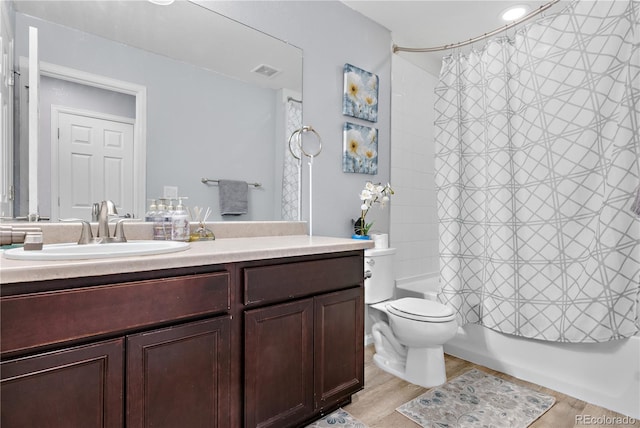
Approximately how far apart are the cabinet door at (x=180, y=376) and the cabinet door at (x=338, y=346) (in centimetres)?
45

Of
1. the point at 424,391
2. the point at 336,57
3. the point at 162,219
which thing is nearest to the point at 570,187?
the point at 424,391

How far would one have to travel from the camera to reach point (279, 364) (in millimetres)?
1338

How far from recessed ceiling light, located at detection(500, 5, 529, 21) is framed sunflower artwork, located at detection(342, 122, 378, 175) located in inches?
49.4

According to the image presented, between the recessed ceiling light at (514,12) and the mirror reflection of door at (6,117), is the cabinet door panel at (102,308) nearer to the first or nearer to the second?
the mirror reflection of door at (6,117)

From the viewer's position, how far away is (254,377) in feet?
4.11

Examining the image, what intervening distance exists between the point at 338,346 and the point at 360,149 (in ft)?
4.66

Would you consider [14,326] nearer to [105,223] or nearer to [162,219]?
[105,223]

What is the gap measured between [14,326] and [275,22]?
1932 millimetres

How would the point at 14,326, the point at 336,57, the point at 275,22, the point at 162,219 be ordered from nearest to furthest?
the point at 14,326
the point at 162,219
the point at 275,22
the point at 336,57

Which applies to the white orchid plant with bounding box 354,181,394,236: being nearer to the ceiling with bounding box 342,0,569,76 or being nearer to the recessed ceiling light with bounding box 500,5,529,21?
the ceiling with bounding box 342,0,569,76

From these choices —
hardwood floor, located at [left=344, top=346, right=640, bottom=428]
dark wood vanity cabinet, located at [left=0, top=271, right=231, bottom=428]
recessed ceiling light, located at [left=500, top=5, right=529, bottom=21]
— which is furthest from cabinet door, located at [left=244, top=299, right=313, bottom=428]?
recessed ceiling light, located at [left=500, top=5, right=529, bottom=21]

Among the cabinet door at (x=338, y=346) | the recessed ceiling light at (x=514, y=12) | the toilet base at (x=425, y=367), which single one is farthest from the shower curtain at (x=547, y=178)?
the cabinet door at (x=338, y=346)

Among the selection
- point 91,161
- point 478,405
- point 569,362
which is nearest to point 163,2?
point 91,161

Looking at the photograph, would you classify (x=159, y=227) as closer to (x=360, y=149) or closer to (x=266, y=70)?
(x=266, y=70)
